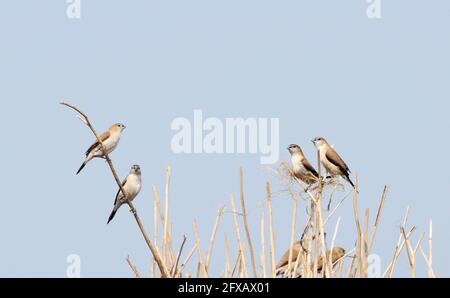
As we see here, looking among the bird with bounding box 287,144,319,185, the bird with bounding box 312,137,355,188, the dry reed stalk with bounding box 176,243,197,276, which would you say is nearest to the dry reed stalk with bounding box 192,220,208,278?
the dry reed stalk with bounding box 176,243,197,276

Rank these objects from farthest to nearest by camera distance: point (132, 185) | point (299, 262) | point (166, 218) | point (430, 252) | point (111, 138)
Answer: point (111, 138) → point (132, 185) → point (299, 262) → point (166, 218) → point (430, 252)

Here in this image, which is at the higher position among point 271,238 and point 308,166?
point 308,166

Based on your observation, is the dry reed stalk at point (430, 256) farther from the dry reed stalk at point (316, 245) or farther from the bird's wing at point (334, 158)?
the bird's wing at point (334, 158)

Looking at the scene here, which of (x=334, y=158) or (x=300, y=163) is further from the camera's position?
(x=334, y=158)

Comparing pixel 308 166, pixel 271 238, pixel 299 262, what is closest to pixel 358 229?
pixel 271 238

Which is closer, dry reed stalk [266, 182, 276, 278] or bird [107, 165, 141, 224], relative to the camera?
dry reed stalk [266, 182, 276, 278]

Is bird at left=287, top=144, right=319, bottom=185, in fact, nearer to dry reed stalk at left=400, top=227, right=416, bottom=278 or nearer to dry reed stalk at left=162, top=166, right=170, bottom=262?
dry reed stalk at left=162, top=166, right=170, bottom=262

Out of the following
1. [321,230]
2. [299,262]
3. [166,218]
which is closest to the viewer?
[321,230]

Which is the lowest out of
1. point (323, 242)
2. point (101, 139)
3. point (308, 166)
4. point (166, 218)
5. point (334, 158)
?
point (323, 242)

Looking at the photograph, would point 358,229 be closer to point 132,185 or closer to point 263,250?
point 263,250
